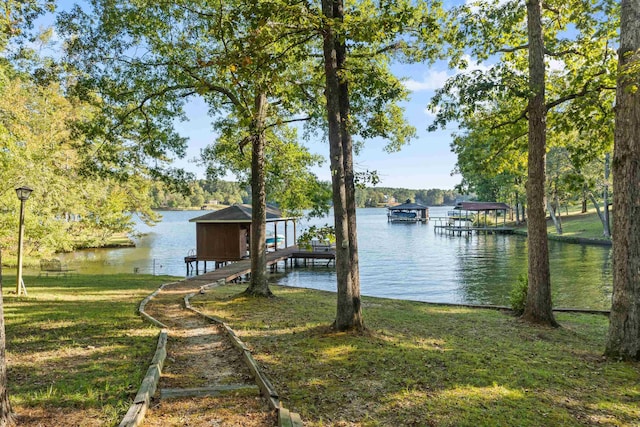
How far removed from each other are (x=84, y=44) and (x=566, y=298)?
1778 cm

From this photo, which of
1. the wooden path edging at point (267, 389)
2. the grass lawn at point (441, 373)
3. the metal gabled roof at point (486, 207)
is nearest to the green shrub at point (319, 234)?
the grass lawn at point (441, 373)

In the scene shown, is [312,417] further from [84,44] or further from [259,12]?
[84,44]

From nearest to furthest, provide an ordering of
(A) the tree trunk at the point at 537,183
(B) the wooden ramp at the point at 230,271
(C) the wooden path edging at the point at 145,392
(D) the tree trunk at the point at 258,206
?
(C) the wooden path edging at the point at 145,392 → (A) the tree trunk at the point at 537,183 → (D) the tree trunk at the point at 258,206 → (B) the wooden ramp at the point at 230,271

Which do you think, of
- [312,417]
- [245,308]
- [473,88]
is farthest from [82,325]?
[473,88]

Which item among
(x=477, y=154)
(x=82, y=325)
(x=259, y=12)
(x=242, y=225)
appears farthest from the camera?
(x=242, y=225)

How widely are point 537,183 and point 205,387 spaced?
8.16 metres

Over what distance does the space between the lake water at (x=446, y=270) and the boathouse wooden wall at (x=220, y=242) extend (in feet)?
10.2

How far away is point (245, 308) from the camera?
10211 millimetres

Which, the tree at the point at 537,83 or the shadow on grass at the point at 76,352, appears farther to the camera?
the tree at the point at 537,83

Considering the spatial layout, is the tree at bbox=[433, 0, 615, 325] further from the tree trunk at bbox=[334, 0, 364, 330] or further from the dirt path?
the dirt path

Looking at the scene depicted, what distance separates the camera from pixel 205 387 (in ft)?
15.2

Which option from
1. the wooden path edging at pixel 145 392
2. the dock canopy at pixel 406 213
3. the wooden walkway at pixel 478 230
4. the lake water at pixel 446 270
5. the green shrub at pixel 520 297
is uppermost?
the dock canopy at pixel 406 213

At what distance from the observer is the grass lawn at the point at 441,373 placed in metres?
4.14

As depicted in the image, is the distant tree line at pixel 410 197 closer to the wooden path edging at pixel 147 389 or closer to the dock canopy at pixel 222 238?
the dock canopy at pixel 222 238
